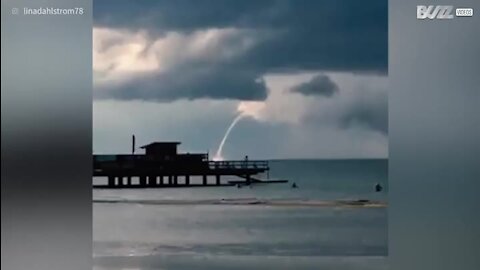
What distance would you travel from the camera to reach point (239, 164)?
1.65 meters

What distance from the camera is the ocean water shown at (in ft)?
5.39

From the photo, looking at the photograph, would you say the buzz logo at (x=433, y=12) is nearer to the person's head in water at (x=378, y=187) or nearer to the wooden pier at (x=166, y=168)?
the person's head in water at (x=378, y=187)

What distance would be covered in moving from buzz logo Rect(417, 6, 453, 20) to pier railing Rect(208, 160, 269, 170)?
53cm

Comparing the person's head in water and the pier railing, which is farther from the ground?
the pier railing

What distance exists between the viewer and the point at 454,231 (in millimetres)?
1642

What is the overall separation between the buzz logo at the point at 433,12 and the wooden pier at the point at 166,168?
53 cm

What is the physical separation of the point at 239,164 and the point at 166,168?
0.19 m

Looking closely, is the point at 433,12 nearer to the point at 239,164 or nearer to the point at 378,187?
the point at 378,187

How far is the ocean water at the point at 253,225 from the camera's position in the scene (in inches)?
64.7

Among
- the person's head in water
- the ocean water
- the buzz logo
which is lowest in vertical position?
the ocean water

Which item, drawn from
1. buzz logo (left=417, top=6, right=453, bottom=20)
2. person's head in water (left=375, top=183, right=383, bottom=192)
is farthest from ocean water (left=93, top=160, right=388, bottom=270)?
buzz logo (left=417, top=6, right=453, bottom=20)

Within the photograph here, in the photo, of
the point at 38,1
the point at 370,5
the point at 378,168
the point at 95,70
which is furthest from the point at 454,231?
the point at 38,1

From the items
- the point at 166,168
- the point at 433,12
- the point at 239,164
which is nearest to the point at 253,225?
the point at 239,164

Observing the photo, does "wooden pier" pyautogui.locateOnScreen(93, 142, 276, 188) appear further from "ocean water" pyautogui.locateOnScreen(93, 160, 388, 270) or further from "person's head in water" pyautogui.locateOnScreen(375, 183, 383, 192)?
"person's head in water" pyautogui.locateOnScreen(375, 183, 383, 192)
